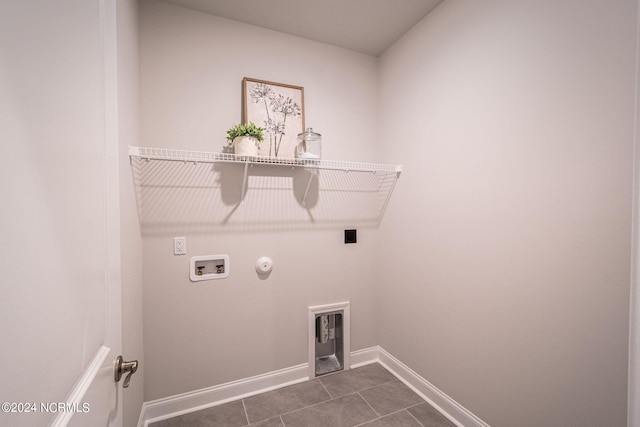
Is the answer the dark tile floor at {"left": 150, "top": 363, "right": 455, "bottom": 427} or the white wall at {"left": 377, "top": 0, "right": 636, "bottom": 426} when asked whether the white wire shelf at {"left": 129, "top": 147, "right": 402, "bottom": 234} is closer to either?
the white wall at {"left": 377, "top": 0, "right": 636, "bottom": 426}

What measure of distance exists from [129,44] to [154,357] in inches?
67.9

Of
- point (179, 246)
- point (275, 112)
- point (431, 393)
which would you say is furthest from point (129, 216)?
point (431, 393)

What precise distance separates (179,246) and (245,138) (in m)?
0.78

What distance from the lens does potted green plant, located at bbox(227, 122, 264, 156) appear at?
5.20 ft

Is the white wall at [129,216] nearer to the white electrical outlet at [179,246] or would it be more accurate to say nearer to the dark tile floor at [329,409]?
the white electrical outlet at [179,246]

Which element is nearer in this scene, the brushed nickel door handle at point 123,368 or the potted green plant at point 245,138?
the brushed nickel door handle at point 123,368

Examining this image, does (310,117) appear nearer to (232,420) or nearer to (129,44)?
(129,44)

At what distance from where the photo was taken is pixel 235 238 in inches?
70.1

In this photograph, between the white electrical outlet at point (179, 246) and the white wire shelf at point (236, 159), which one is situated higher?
the white wire shelf at point (236, 159)

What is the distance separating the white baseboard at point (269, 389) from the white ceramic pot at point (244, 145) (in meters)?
1.52

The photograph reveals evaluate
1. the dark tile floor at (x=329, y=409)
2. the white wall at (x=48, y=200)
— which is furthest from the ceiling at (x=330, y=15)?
the dark tile floor at (x=329, y=409)

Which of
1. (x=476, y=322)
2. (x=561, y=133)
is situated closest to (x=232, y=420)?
(x=476, y=322)

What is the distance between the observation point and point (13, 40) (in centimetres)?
34

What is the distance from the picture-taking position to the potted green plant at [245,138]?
159cm
